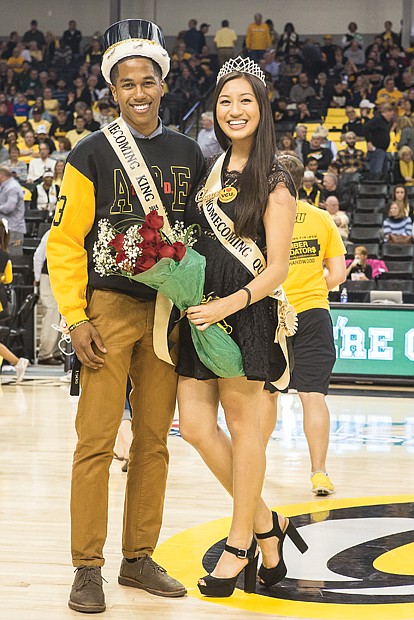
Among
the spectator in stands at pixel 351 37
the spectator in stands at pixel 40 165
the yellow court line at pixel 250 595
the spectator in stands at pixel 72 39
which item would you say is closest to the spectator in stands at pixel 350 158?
the spectator in stands at pixel 40 165

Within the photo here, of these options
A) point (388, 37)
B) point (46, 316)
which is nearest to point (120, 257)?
point (46, 316)

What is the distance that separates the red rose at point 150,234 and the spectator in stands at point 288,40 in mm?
17059

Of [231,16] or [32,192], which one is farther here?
[231,16]

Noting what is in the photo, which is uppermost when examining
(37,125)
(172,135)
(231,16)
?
(231,16)

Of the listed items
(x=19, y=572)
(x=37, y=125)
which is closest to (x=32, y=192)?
(x=37, y=125)

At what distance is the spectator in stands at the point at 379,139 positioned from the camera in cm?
1498

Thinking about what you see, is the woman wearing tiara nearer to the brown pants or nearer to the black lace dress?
the black lace dress

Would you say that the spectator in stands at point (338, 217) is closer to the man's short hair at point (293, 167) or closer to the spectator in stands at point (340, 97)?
the spectator in stands at point (340, 97)

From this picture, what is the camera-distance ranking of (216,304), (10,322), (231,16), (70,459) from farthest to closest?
(231,16)
(10,322)
(70,459)
(216,304)

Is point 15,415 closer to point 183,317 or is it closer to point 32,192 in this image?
point 183,317

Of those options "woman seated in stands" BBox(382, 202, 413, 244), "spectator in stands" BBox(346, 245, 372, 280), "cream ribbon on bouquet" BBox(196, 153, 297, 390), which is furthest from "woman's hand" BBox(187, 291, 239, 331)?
"woman seated in stands" BBox(382, 202, 413, 244)

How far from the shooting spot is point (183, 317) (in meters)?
3.41

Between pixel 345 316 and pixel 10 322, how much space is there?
3.63 meters

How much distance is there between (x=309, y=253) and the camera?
17.4 feet
